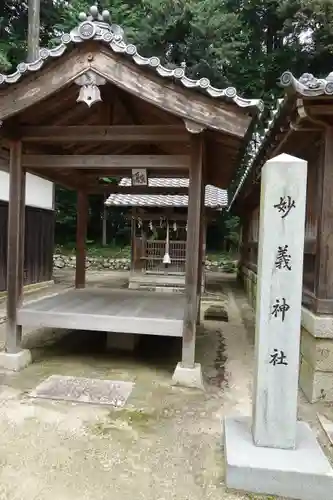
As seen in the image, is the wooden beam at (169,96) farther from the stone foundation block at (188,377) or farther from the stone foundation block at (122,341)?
the stone foundation block at (122,341)

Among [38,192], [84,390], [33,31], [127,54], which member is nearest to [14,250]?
[84,390]

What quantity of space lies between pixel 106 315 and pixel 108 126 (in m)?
2.55

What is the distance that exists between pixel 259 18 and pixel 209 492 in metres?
22.8

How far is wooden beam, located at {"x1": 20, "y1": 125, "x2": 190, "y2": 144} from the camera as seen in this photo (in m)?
5.16

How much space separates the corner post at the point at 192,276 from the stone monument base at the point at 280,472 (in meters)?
1.87

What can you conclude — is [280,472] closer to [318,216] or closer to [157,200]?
[318,216]

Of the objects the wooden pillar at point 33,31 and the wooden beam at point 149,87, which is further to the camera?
the wooden pillar at point 33,31

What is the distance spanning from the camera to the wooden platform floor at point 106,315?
17.0ft

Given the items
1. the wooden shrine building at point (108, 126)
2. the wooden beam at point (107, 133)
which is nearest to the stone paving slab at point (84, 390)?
the wooden shrine building at point (108, 126)

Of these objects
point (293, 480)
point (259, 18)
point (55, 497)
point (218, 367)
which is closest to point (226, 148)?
point (218, 367)

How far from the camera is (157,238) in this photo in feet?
50.7

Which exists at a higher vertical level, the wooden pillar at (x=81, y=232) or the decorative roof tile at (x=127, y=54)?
the decorative roof tile at (x=127, y=54)

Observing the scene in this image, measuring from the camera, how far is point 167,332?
513cm

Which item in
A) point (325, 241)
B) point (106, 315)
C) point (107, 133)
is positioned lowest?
point (106, 315)
